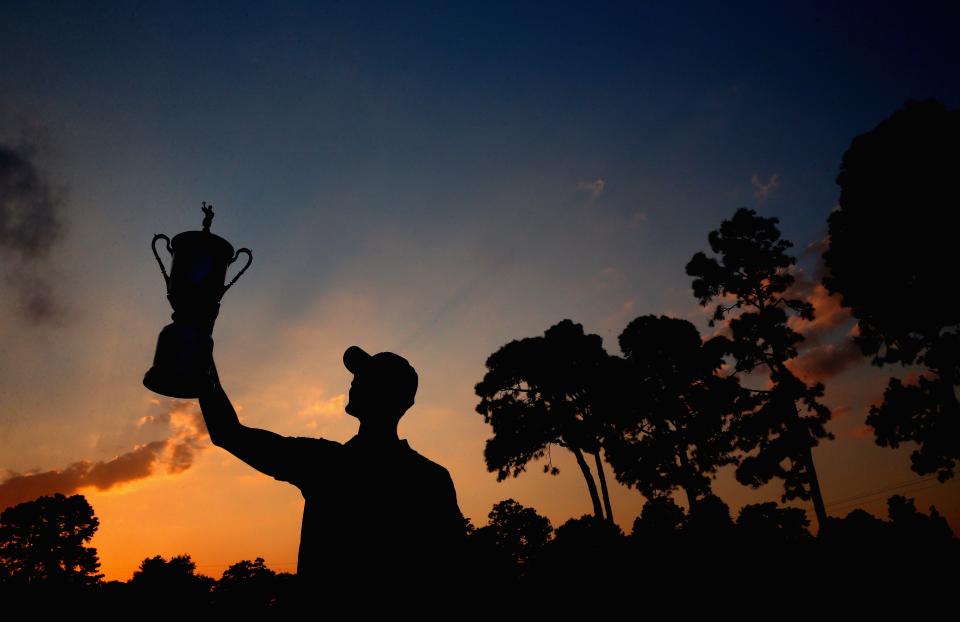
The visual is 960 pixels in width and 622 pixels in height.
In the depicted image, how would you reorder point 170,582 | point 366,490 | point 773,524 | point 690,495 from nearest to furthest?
point 366,490 < point 773,524 < point 690,495 < point 170,582

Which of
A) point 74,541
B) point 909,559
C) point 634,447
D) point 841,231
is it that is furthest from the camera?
point 74,541

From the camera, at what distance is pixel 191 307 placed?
1738 mm

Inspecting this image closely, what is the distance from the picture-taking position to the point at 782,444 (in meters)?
18.5

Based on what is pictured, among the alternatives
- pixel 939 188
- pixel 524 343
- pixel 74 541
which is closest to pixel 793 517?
pixel 939 188

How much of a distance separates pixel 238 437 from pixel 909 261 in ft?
65.0

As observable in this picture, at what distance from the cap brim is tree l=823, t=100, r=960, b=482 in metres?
18.4

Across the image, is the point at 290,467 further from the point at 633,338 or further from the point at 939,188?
the point at 633,338

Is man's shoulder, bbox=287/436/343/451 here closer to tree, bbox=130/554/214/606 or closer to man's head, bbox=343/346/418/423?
man's head, bbox=343/346/418/423

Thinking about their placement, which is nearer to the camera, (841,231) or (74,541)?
(841,231)

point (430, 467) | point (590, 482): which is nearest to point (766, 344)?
point (590, 482)

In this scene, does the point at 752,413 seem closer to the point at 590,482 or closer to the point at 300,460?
the point at 590,482

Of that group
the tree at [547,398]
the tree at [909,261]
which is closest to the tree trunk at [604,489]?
the tree at [547,398]

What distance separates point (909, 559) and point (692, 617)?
5308mm

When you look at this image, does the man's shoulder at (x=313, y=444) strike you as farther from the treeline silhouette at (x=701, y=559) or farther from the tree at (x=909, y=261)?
the tree at (x=909, y=261)
